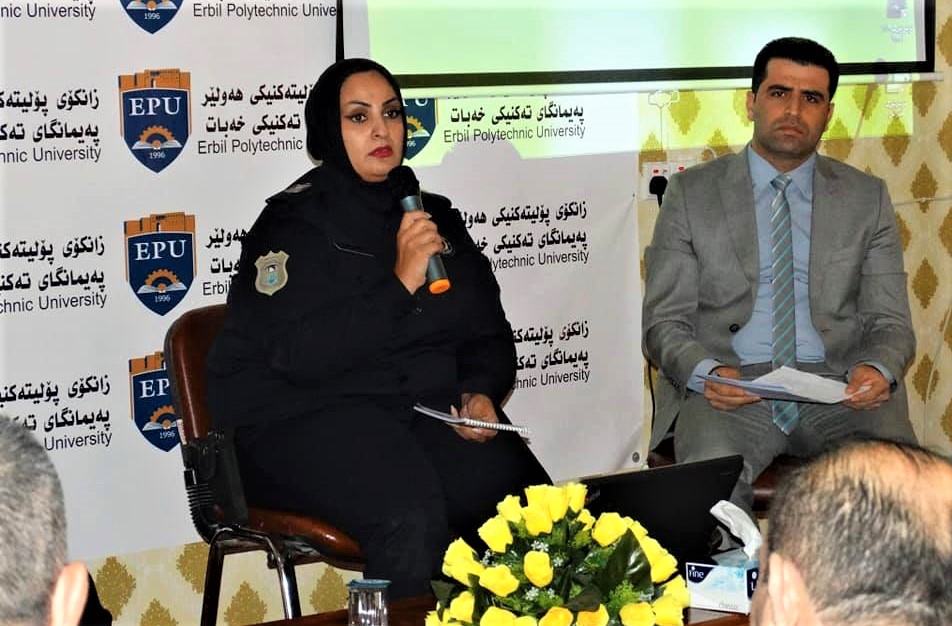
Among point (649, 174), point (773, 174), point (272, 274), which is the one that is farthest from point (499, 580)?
point (649, 174)

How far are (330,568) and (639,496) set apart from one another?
1987 millimetres

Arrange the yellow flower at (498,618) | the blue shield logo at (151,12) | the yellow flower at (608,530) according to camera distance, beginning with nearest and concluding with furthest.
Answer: the yellow flower at (498,618) < the yellow flower at (608,530) < the blue shield logo at (151,12)

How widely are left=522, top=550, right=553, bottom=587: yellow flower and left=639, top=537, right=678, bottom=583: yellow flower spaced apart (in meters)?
0.16

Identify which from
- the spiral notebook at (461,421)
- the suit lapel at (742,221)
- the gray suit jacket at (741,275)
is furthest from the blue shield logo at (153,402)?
the suit lapel at (742,221)

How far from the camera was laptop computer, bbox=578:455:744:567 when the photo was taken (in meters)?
2.54

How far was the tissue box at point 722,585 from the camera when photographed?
2.56m

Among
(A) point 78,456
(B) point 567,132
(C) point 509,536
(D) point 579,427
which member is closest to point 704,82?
(B) point 567,132

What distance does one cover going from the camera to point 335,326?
3357mm

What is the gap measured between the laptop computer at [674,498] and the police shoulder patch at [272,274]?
1099 millimetres

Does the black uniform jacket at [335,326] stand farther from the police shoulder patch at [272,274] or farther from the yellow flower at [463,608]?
the yellow flower at [463,608]

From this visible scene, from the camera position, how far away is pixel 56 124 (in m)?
3.67

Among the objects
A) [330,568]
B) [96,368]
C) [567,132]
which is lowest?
[330,568]

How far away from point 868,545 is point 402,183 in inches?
93.3

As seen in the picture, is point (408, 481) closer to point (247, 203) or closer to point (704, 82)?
point (247, 203)
